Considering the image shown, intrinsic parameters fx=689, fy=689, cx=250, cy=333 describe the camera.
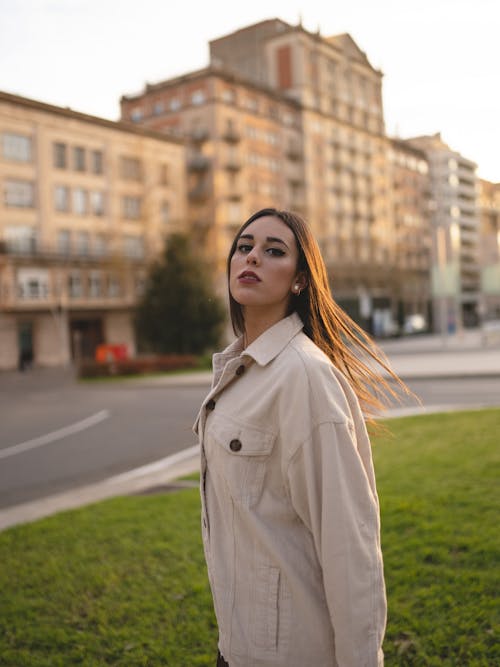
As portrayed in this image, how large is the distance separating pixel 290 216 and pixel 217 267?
45.5 meters

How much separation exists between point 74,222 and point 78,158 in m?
4.45

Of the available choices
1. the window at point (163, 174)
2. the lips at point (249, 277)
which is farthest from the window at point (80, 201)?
the lips at point (249, 277)

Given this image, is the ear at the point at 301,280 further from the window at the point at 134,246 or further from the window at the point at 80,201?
the window at the point at 134,246

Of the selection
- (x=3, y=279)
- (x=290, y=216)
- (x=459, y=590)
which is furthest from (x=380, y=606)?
(x=3, y=279)

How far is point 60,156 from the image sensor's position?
151 ft

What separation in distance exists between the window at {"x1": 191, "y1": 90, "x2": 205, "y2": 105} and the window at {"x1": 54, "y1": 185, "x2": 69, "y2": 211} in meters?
15.3

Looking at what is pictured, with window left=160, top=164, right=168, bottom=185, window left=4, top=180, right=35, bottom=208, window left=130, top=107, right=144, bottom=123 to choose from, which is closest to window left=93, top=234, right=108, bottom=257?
window left=4, top=180, right=35, bottom=208

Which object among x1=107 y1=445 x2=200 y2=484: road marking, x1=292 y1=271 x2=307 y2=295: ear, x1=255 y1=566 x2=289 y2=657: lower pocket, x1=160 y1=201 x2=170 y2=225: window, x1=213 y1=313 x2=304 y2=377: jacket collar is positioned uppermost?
x1=160 y1=201 x2=170 y2=225: window

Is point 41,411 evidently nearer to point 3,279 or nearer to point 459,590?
point 459,590

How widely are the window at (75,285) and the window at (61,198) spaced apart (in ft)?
14.5

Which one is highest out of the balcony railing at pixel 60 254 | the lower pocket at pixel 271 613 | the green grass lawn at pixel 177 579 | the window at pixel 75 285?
the balcony railing at pixel 60 254

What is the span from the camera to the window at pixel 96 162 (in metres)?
48.1

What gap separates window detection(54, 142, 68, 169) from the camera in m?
45.8

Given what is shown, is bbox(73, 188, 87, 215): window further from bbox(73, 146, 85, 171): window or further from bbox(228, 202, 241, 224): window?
bbox(228, 202, 241, 224): window
